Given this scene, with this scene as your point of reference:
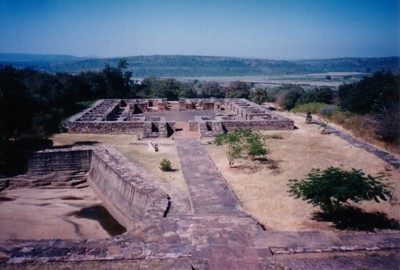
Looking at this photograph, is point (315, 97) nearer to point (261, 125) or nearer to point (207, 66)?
point (261, 125)

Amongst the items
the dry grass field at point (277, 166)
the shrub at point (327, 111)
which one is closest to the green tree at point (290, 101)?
the shrub at point (327, 111)

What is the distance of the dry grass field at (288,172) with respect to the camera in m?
Answer: 7.41

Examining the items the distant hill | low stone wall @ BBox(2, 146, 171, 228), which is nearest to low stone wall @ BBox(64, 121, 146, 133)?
low stone wall @ BBox(2, 146, 171, 228)

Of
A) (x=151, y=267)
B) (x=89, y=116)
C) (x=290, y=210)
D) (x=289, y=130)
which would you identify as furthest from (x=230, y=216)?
(x=89, y=116)

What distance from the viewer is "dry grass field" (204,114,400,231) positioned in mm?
7414

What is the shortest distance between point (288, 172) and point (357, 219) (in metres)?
3.35

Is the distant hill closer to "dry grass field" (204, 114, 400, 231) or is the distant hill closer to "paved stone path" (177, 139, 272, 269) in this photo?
"dry grass field" (204, 114, 400, 231)

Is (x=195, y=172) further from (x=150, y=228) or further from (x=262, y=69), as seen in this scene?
(x=262, y=69)

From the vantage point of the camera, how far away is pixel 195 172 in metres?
10.3

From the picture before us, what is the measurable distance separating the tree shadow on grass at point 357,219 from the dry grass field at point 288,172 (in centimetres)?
22

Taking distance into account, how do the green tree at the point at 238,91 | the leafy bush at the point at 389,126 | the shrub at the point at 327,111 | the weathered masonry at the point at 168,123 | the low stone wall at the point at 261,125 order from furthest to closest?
the green tree at the point at 238,91
the shrub at the point at 327,111
the low stone wall at the point at 261,125
the weathered masonry at the point at 168,123
the leafy bush at the point at 389,126

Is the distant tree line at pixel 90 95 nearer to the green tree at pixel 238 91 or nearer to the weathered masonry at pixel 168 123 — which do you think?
the green tree at pixel 238 91

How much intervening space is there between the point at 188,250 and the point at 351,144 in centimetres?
1143

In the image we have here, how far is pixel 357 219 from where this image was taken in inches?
286
